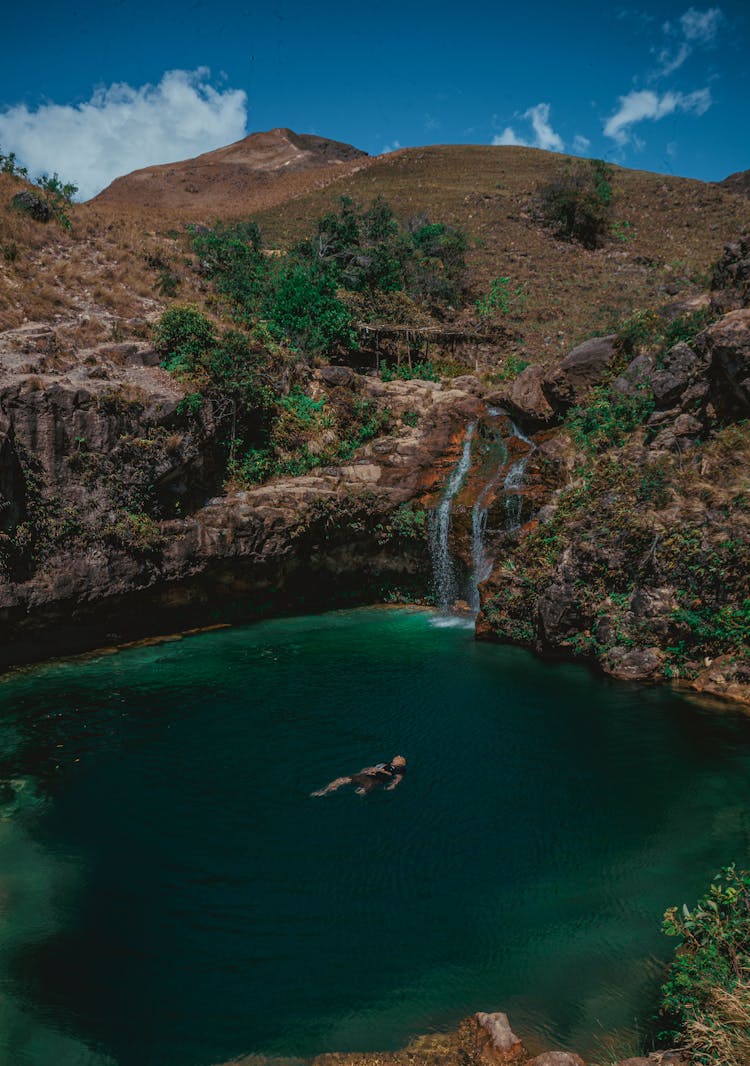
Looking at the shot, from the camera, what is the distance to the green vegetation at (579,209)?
4619cm

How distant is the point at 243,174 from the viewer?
90062 millimetres

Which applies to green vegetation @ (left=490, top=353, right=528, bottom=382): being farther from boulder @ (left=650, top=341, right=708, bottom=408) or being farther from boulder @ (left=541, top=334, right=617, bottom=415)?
boulder @ (left=650, top=341, right=708, bottom=408)

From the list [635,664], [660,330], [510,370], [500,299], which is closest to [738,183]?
[500,299]

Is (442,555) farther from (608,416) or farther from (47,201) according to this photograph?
(47,201)

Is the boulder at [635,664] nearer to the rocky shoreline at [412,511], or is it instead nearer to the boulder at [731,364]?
the rocky shoreline at [412,511]

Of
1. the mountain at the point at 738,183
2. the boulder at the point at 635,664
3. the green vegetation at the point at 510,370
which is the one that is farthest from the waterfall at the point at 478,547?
the mountain at the point at 738,183

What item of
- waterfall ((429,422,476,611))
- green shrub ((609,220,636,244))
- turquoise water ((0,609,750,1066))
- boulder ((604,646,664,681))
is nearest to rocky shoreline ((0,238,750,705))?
boulder ((604,646,664,681))

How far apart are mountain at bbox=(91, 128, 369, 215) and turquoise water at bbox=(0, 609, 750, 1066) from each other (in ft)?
230

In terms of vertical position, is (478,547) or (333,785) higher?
(478,547)

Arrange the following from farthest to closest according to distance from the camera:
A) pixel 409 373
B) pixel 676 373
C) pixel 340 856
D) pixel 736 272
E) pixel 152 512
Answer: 1. pixel 409 373
2. pixel 152 512
3. pixel 736 272
4. pixel 676 373
5. pixel 340 856

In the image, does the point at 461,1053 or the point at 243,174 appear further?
the point at 243,174

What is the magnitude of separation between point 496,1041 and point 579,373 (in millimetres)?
18526

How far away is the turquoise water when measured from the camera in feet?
20.3

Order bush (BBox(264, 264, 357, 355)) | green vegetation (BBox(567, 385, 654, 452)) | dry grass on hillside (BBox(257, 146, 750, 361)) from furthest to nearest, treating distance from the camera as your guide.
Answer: dry grass on hillside (BBox(257, 146, 750, 361)) → bush (BBox(264, 264, 357, 355)) → green vegetation (BBox(567, 385, 654, 452))
